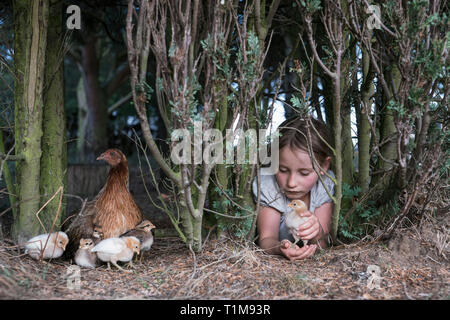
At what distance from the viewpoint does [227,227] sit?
2848mm

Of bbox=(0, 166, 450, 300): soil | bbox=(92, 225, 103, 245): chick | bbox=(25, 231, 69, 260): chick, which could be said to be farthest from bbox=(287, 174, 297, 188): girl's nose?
bbox=(25, 231, 69, 260): chick

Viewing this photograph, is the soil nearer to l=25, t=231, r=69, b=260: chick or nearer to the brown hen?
l=25, t=231, r=69, b=260: chick

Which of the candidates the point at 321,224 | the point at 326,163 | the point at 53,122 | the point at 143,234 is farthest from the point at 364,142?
the point at 53,122

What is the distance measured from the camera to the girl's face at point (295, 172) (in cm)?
280

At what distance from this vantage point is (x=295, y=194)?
294cm

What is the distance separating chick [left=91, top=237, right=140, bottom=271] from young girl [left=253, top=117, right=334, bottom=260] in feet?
3.09

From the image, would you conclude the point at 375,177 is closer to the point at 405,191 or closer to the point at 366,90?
the point at 405,191

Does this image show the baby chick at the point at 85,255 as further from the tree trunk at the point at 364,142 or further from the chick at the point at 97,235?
the tree trunk at the point at 364,142

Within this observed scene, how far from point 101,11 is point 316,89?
3.69 metres

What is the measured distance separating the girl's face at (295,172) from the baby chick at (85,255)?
4.67ft

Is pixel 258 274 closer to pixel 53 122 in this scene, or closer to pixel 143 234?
pixel 143 234

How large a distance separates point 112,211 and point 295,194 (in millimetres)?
1365

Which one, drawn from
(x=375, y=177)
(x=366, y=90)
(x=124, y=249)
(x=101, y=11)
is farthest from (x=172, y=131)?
(x=101, y=11)

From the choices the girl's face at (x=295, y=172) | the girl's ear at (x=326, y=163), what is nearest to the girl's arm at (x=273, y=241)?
the girl's face at (x=295, y=172)
